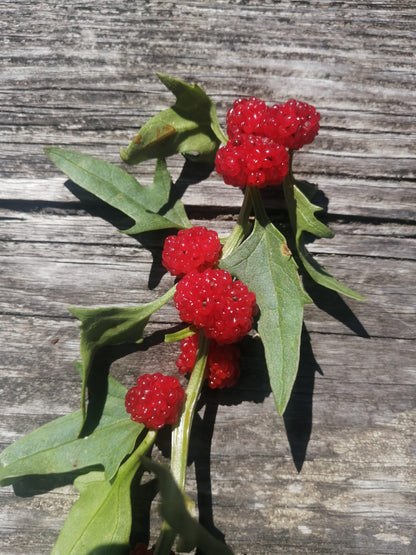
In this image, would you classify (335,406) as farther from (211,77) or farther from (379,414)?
(211,77)

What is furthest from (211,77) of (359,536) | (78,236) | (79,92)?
(359,536)

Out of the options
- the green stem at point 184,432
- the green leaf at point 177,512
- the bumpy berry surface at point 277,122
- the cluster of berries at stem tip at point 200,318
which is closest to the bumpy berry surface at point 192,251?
the cluster of berries at stem tip at point 200,318

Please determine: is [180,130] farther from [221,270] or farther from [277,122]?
[221,270]

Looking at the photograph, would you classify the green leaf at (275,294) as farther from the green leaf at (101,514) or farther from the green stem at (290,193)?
the green leaf at (101,514)

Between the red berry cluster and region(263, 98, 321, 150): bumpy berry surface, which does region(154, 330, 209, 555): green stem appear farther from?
region(263, 98, 321, 150): bumpy berry surface

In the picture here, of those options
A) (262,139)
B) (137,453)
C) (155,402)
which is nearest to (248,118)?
(262,139)

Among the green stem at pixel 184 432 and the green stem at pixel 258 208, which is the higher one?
the green stem at pixel 258 208

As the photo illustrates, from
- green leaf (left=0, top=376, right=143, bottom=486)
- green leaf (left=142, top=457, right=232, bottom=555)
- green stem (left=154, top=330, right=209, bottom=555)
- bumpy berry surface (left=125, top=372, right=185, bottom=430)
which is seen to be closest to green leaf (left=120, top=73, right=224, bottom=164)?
green stem (left=154, top=330, right=209, bottom=555)
